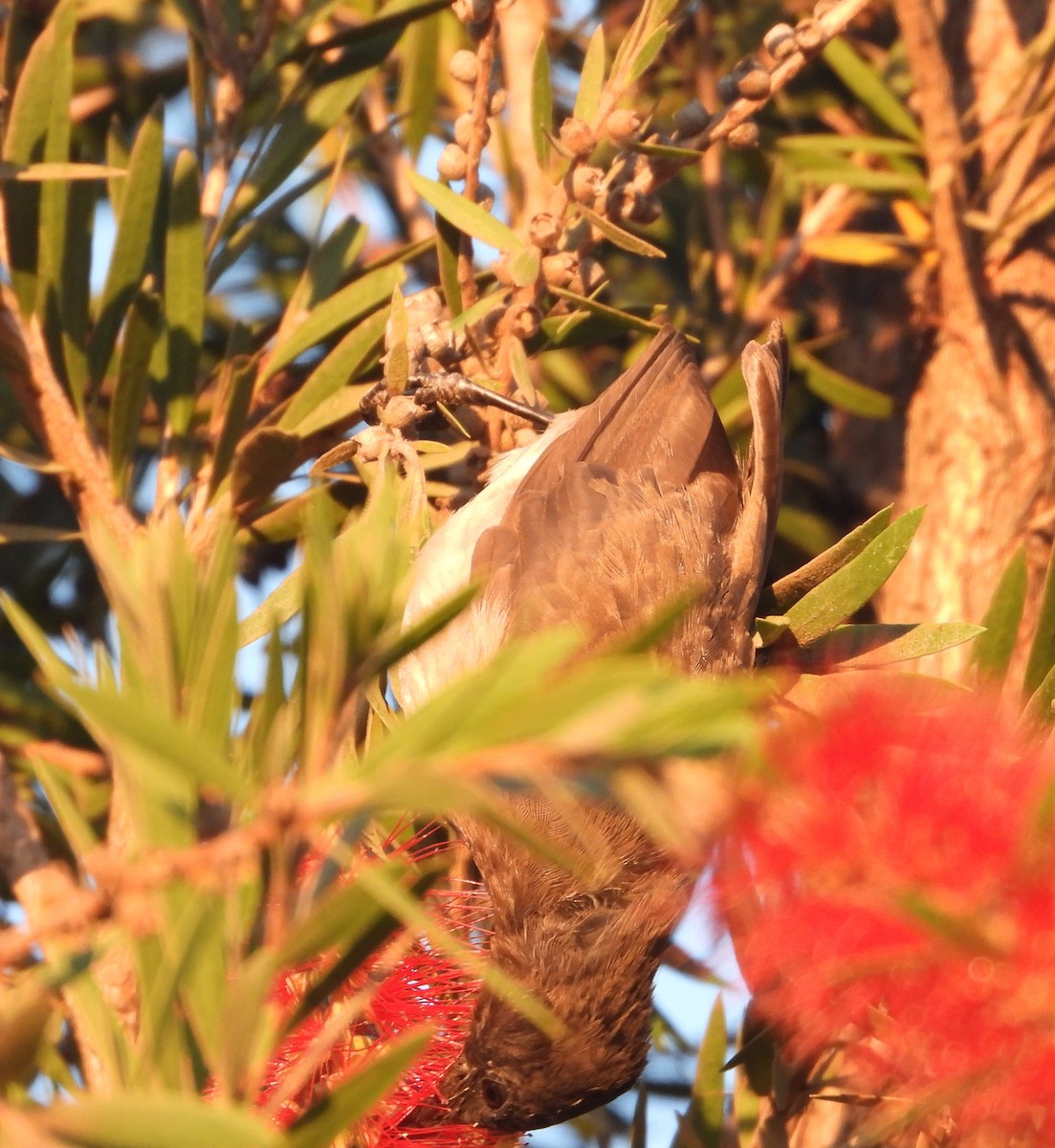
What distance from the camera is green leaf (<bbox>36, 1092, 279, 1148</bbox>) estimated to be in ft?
2.54

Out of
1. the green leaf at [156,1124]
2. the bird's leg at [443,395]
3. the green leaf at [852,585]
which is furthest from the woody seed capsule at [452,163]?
the green leaf at [156,1124]

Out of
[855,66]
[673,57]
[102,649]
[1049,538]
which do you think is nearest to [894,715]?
[102,649]

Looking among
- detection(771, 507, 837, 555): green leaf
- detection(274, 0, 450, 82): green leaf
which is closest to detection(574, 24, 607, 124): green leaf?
detection(274, 0, 450, 82): green leaf

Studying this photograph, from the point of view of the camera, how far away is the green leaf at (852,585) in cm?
206

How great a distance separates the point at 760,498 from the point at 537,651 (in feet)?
6.60

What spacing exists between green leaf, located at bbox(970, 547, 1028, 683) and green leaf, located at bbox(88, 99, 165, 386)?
1490mm

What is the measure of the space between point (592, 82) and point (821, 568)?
33.6 inches

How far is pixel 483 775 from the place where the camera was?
0.84 metres

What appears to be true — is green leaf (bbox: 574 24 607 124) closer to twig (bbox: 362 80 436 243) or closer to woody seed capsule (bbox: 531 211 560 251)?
woody seed capsule (bbox: 531 211 560 251)

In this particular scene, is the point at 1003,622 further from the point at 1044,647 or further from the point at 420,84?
the point at 420,84

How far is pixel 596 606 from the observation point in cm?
274

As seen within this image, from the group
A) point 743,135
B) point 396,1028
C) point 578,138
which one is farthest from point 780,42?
point 396,1028

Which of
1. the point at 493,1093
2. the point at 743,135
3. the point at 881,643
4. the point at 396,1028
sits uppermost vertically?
the point at 743,135

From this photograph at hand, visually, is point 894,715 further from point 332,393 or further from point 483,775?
point 332,393
